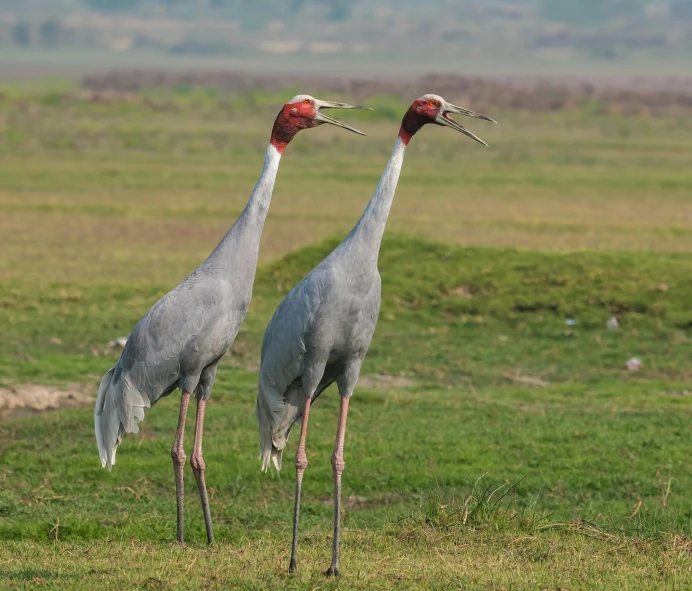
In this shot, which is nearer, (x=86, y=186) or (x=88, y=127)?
(x=86, y=186)

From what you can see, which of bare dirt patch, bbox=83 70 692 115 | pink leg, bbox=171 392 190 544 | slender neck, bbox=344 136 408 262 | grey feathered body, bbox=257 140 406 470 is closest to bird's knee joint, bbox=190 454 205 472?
pink leg, bbox=171 392 190 544

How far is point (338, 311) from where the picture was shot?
701cm

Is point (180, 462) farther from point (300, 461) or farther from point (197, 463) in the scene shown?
point (300, 461)

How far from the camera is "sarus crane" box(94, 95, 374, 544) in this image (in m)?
7.62

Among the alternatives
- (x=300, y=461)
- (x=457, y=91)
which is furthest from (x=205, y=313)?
(x=457, y=91)

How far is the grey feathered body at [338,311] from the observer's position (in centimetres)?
701

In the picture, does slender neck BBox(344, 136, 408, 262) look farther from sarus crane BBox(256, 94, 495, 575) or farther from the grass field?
the grass field

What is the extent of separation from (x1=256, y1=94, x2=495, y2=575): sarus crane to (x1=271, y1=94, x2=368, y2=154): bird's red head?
68cm

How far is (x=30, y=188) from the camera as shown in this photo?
3262 cm

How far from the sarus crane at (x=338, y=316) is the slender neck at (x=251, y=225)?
20.6 inches

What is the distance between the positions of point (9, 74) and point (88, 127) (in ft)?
244

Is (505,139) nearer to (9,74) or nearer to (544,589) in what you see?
(544,589)

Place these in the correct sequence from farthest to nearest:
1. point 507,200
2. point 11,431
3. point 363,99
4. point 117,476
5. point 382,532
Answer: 1. point 363,99
2. point 507,200
3. point 11,431
4. point 117,476
5. point 382,532

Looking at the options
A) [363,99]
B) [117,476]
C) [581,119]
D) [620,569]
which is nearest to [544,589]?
[620,569]
